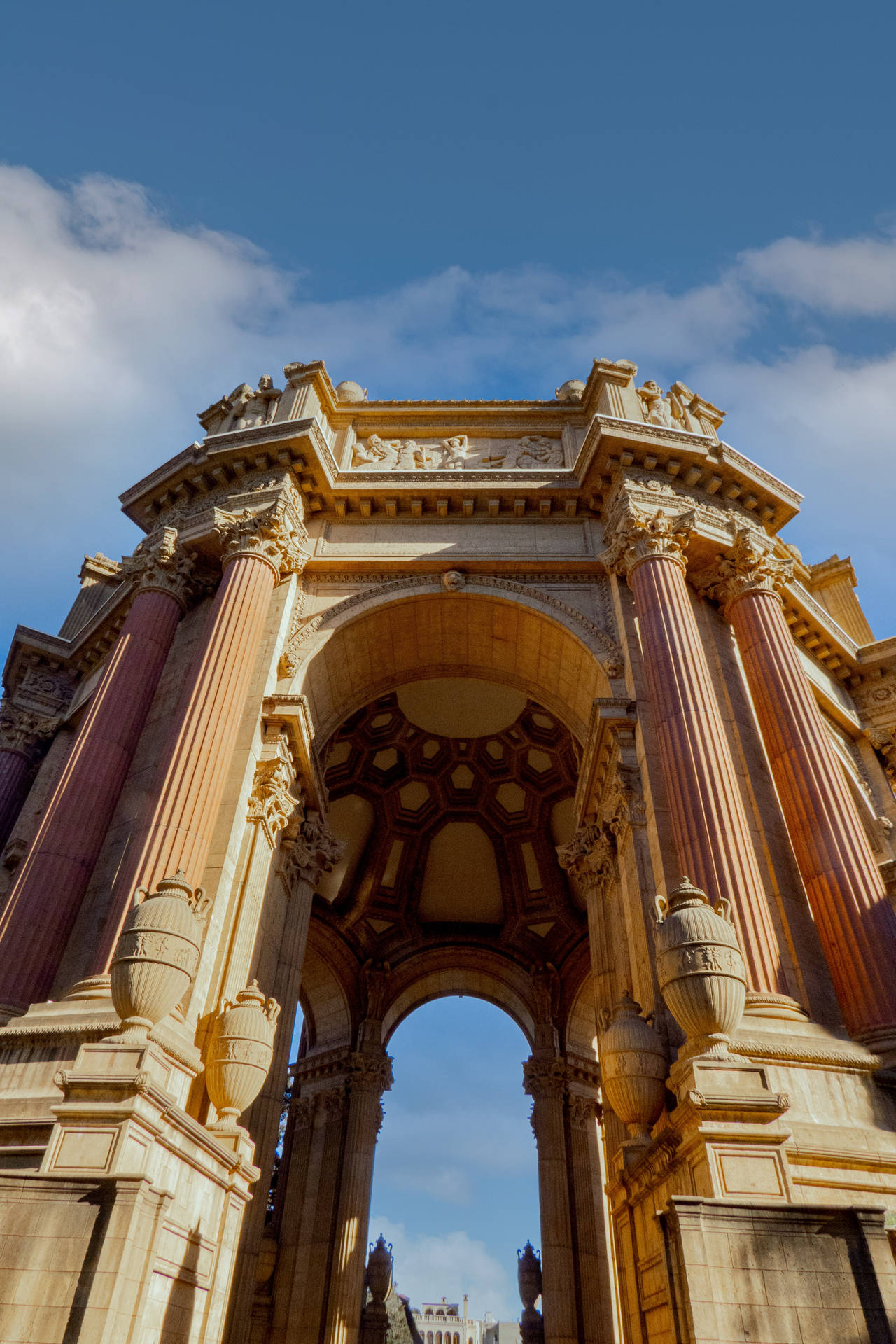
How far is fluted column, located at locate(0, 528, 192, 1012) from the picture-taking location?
13.1 m

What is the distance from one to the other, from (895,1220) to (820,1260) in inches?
40.6

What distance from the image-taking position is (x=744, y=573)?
1720 cm

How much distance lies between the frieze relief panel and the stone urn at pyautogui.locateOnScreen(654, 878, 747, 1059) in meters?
13.4

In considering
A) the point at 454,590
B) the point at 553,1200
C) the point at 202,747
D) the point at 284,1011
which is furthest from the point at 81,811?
the point at 553,1200

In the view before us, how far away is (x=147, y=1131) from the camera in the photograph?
8711 millimetres

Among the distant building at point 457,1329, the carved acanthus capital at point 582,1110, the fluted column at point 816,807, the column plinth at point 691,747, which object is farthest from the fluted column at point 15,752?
the distant building at point 457,1329

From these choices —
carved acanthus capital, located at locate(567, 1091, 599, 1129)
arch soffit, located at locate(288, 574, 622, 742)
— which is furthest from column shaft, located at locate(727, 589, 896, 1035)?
carved acanthus capital, located at locate(567, 1091, 599, 1129)

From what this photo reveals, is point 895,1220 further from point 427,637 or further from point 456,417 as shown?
point 456,417

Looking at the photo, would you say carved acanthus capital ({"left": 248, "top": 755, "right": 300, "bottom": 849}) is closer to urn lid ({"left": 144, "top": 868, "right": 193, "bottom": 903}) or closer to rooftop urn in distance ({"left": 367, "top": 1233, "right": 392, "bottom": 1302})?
urn lid ({"left": 144, "top": 868, "right": 193, "bottom": 903})

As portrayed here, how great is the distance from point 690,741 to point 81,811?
33.2 ft

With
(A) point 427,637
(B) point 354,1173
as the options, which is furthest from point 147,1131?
(B) point 354,1173

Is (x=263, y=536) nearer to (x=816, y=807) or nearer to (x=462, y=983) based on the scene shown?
(x=816, y=807)

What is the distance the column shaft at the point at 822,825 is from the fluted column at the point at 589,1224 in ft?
58.8

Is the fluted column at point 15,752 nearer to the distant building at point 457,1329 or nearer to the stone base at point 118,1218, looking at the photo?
the stone base at point 118,1218
